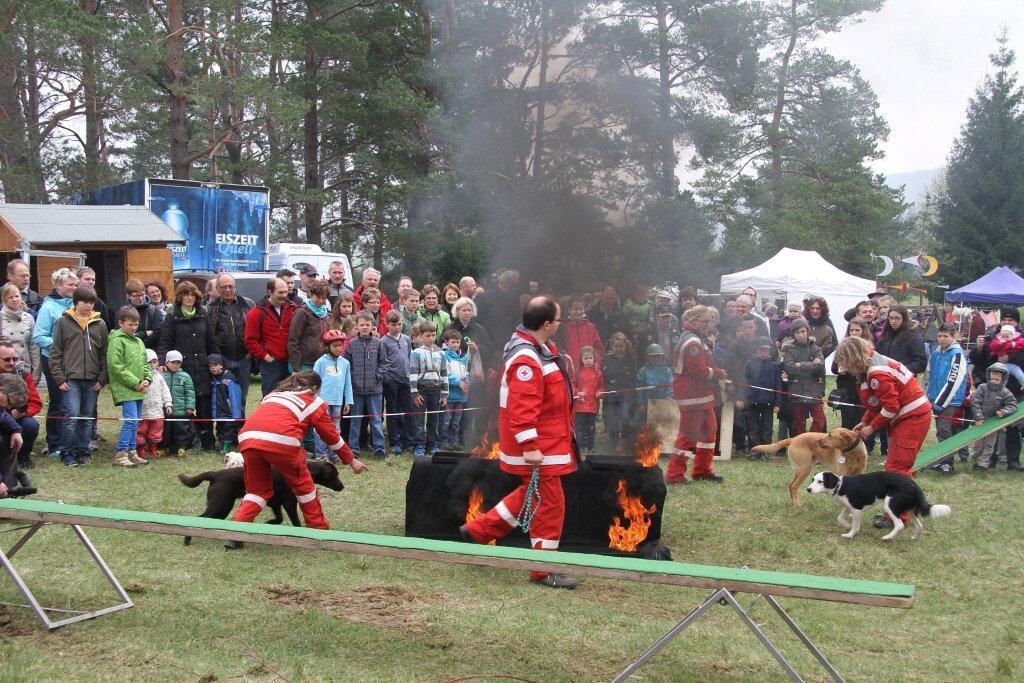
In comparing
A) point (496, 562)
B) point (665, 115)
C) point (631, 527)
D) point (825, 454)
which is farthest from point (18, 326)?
point (825, 454)

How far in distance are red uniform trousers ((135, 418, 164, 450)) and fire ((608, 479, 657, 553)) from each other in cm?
544

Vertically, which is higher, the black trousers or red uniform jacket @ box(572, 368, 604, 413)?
red uniform jacket @ box(572, 368, 604, 413)

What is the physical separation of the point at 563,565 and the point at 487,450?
3.40 m

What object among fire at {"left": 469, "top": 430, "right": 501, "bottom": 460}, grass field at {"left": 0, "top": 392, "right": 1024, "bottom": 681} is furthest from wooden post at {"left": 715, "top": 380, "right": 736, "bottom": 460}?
fire at {"left": 469, "top": 430, "right": 501, "bottom": 460}

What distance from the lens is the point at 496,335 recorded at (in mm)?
10953

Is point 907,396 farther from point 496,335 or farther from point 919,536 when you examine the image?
point 496,335

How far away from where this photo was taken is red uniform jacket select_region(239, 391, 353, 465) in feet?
21.7

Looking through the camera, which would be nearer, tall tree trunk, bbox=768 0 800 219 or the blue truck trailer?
the blue truck trailer

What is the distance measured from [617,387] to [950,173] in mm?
40281

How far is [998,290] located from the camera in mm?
26109

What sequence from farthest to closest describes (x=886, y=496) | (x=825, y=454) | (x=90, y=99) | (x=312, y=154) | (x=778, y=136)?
(x=312, y=154), (x=778, y=136), (x=90, y=99), (x=825, y=454), (x=886, y=496)

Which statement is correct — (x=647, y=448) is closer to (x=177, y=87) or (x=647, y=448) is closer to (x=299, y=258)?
(x=299, y=258)

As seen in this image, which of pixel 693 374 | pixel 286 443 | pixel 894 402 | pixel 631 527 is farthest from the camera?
pixel 693 374

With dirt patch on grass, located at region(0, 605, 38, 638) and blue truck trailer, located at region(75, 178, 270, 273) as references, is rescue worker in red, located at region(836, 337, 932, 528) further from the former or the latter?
blue truck trailer, located at region(75, 178, 270, 273)
